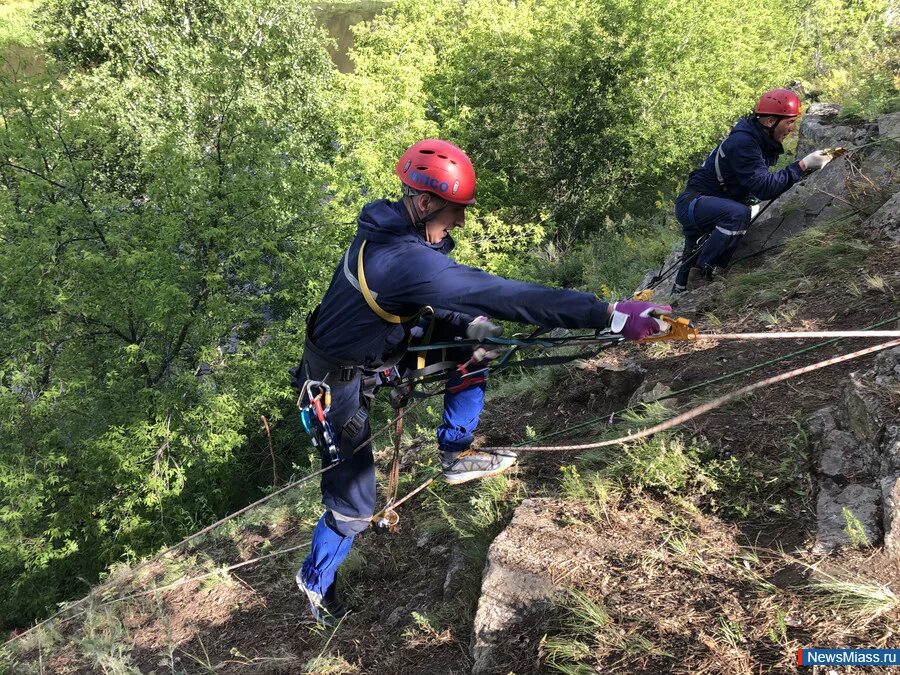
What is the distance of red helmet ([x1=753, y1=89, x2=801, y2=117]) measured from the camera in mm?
5520

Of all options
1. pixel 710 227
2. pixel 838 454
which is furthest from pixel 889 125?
pixel 838 454

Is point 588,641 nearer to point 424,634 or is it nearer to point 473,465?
point 424,634

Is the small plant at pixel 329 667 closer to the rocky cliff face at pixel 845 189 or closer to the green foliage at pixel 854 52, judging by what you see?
the rocky cliff face at pixel 845 189

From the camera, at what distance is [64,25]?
66.8ft

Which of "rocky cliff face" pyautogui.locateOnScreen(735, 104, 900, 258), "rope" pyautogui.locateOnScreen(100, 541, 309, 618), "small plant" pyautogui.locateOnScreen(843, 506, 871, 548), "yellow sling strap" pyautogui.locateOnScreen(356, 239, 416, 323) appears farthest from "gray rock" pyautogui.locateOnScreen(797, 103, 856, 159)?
"rope" pyautogui.locateOnScreen(100, 541, 309, 618)

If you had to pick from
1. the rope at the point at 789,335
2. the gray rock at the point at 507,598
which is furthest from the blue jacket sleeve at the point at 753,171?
the gray rock at the point at 507,598

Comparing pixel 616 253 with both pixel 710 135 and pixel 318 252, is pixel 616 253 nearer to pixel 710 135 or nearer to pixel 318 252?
pixel 318 252

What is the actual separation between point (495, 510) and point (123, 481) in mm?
9573

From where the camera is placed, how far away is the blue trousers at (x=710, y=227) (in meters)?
6.02

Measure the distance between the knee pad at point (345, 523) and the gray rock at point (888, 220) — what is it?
15.2ft

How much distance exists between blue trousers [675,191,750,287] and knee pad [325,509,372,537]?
4690 mm

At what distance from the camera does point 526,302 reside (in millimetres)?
2559

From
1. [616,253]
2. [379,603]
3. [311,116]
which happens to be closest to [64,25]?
[311,116]

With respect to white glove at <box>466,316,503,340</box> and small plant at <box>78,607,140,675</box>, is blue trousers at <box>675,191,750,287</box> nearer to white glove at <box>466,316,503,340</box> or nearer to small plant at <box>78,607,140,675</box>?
white glove at <box>466,316,503,340</box>
